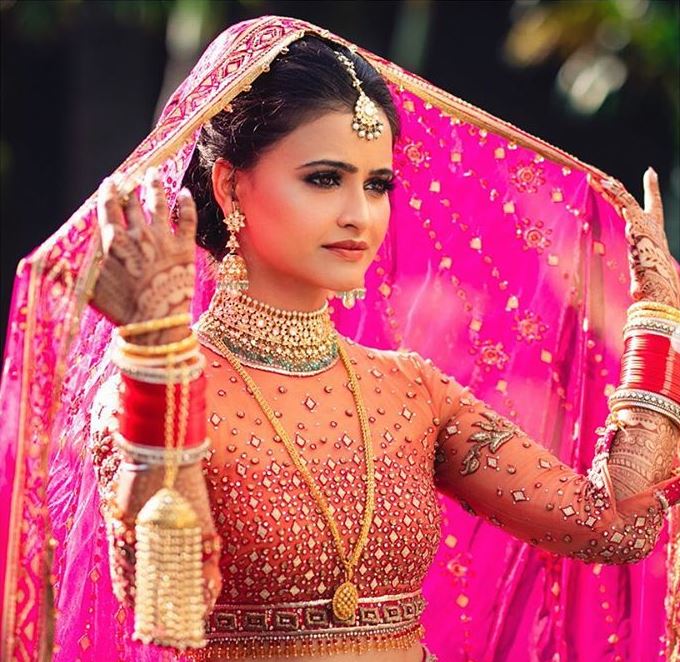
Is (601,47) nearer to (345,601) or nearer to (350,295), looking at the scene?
(350,295)

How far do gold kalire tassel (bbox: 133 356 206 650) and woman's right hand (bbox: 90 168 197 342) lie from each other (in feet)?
0.43

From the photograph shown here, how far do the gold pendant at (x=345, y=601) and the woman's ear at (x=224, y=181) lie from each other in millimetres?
734

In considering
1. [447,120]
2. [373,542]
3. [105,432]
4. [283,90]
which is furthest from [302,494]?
[447,120]

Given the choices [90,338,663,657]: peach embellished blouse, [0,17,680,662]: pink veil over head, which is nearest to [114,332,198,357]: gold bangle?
[90,338,663,657]: peach embellished blouse

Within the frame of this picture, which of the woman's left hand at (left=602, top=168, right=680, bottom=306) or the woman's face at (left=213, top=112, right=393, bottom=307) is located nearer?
the woman's face at (left=213, top=112, right=393, bottom=307)

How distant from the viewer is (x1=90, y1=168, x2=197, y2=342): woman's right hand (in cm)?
243

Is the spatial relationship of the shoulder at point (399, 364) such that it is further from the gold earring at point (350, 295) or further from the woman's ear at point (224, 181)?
the woman's ear at point (224, 181)

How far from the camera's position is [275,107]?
287 centimetres

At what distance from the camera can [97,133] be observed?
9.90 metres

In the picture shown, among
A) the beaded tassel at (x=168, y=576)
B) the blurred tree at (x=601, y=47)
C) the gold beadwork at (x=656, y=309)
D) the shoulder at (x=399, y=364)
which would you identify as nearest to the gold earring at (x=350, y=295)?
the shoulder at (x=399, y=364)

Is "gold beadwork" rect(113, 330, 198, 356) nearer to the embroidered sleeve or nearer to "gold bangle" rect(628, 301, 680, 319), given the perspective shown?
the embroidered sleeve

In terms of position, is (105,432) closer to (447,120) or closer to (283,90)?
(283,90)

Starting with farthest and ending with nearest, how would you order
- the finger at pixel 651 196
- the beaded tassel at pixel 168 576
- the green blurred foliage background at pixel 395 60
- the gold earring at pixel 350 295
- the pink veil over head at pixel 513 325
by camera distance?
the green blurred foliage background at pixel 395 60, the pink veil over head at pixel 513 325, the finger at pixel 651 196, the gold earring at pixel 350 295, the beaded tassel at pixel 168 576

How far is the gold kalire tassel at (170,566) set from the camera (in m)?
2.41
